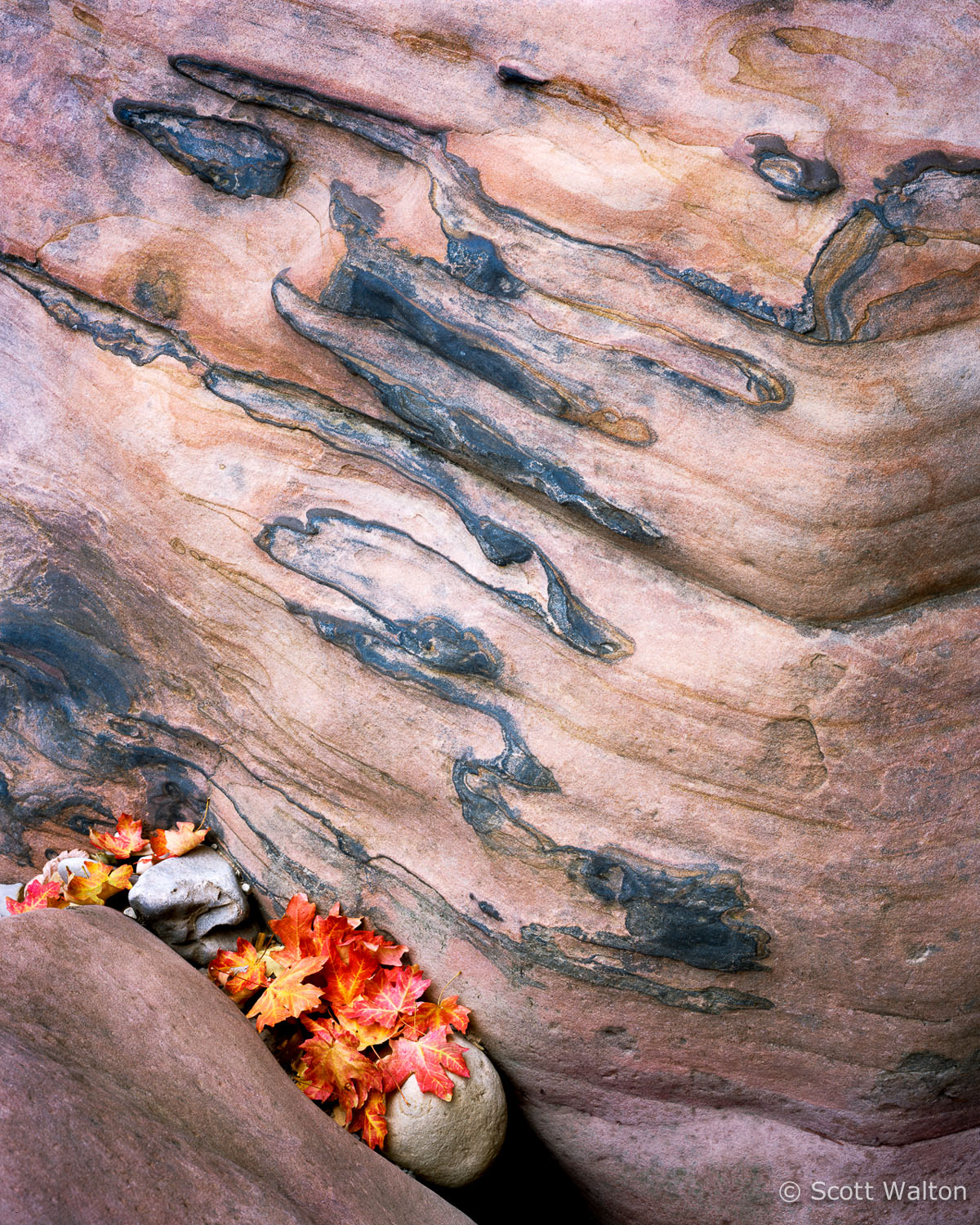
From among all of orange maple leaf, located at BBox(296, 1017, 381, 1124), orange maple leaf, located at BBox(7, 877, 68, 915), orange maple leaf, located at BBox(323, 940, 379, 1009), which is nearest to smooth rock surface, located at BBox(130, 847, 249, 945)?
orange maple leaf, located at BBox(7, 877, 68, 915)

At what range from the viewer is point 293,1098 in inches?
97.0

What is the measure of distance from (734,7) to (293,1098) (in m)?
3.09

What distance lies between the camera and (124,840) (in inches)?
126

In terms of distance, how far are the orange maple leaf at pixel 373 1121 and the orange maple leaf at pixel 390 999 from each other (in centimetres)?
19

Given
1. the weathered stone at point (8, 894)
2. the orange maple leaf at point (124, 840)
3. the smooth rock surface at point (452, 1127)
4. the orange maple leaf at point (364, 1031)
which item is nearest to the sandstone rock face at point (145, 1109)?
the smooth rock surface at point (452, 1127)

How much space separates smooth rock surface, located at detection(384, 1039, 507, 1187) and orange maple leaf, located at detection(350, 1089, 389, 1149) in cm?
2

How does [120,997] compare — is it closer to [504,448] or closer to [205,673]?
[205,673]

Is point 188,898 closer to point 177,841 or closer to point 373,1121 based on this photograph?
point 177,841

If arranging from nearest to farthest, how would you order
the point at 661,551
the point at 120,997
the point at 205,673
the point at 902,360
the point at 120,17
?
the point at 120,997 → the point at 902,360 → the point at 661,551 → the point at 120,17 → the point at 205,673

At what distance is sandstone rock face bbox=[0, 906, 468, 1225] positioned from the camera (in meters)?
1.73

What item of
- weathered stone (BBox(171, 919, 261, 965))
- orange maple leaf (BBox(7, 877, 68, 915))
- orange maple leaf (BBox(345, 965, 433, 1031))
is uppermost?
orange maple leaf (BBox(345, 965, 433, 1031))

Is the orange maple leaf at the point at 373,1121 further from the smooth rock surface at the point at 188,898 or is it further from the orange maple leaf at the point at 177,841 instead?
the orange maple leaf at the point at 177,841

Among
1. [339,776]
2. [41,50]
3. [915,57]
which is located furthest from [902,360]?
[41,50]

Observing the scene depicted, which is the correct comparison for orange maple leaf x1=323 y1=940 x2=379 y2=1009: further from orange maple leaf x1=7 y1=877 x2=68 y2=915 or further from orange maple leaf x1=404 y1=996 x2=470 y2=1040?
orange maple leaf x1=7 y1=877 x2=68 y2=915
